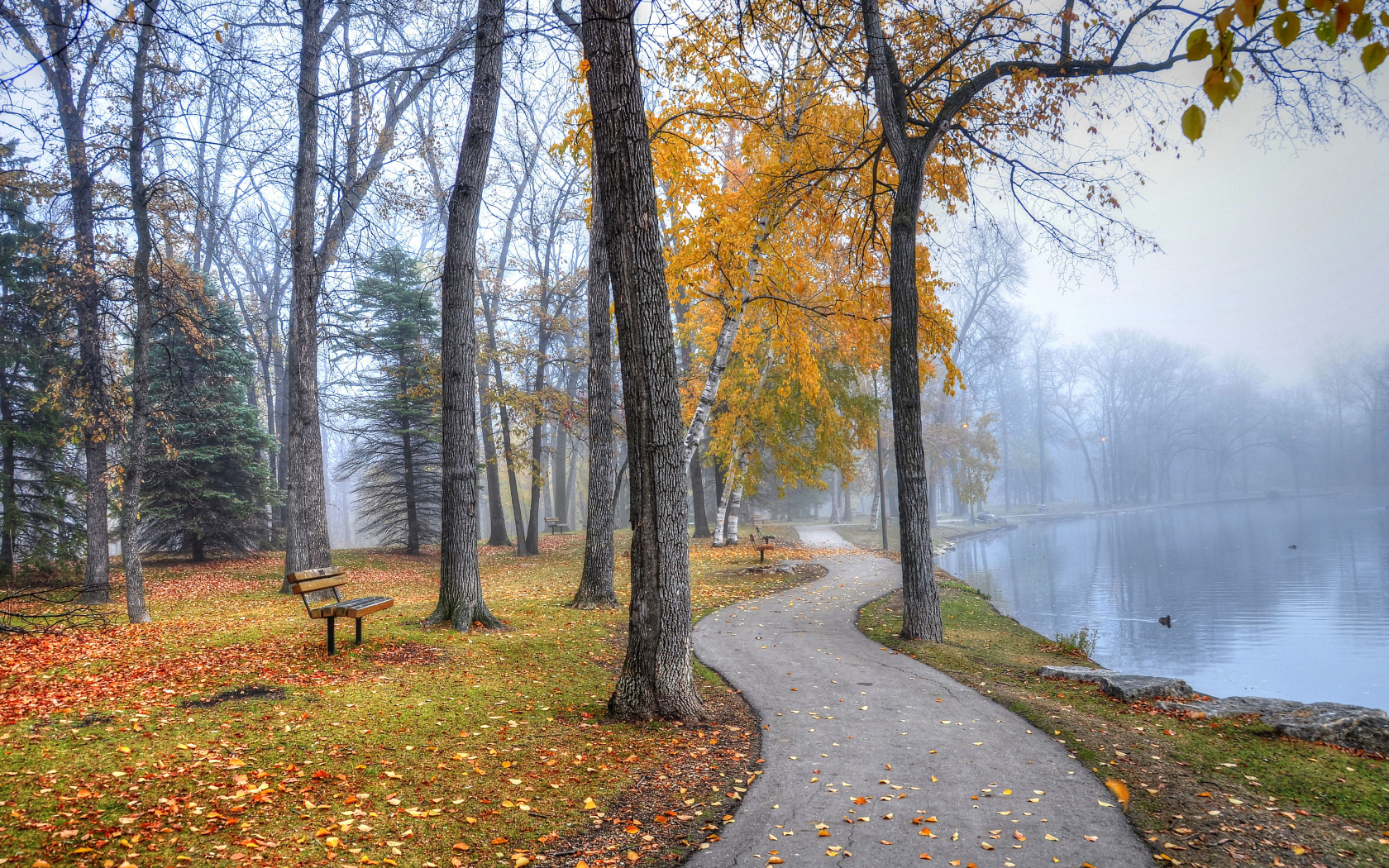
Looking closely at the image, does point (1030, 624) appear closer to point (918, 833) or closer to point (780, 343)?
point (780, 343)

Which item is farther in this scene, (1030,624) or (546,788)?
(1030,624)

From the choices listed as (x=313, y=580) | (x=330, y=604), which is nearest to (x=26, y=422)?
(x=313, y=580)

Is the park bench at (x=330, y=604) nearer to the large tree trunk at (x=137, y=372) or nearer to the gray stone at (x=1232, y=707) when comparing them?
the large tree trunk at (x=137, y=372)

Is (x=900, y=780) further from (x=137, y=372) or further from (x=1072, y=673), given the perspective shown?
(x=137, y=372)

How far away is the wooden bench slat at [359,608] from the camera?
21.9 feet

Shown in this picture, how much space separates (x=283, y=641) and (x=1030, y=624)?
12.4 meters

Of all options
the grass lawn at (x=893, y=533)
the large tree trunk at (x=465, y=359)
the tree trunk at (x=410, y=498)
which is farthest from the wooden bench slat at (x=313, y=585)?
the grass lawn at (x=893, y=533)

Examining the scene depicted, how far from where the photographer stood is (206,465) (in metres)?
16.2

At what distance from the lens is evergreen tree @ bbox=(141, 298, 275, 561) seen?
605 inches

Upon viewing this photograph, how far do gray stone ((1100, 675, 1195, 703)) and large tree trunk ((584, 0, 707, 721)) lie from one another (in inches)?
154

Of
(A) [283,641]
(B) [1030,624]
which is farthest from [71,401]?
(B) [1030,624]

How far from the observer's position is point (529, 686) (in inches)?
249

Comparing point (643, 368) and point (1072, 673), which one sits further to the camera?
point (1072, 673)

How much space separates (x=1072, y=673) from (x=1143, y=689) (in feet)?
2.63
